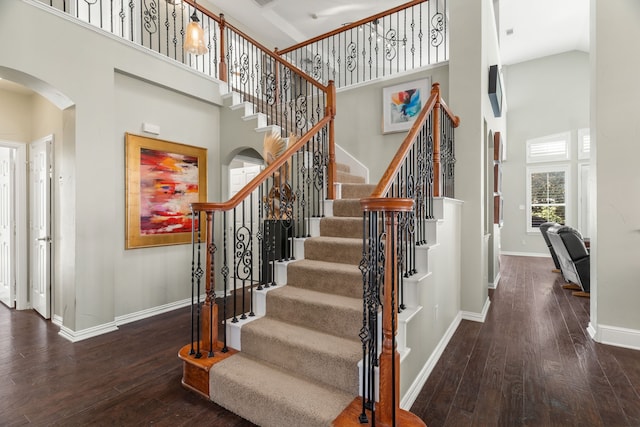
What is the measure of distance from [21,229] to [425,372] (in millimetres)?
5236

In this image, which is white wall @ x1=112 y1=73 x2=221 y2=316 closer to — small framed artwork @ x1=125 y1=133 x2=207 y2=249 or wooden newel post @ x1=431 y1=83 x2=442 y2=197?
small framed artwork @ x1=125 y1=133 x2=207 y2=249

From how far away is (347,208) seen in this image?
3543mm

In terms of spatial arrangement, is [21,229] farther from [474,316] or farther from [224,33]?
[474,316]

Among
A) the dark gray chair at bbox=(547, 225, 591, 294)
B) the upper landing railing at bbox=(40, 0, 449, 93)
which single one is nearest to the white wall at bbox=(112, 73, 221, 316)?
the upper landing railing at bbox=(40, 0, 449, 93)

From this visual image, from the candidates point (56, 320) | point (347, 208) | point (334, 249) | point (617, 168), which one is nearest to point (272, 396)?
point (334, 249)

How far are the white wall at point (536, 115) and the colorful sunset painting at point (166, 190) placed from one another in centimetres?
886

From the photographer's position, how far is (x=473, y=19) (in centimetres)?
370

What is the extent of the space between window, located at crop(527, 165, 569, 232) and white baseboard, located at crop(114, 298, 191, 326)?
30.2 ft

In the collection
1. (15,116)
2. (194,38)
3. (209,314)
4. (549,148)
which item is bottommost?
(209,314)

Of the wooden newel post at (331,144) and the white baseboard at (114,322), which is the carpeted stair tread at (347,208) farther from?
the white baseboard at (114,322)

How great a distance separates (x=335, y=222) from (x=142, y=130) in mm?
2625

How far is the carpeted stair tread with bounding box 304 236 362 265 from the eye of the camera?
290 cm

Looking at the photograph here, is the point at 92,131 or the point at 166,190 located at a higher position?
the point at 92,131

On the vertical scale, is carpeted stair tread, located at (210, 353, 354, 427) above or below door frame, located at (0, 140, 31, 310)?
below
